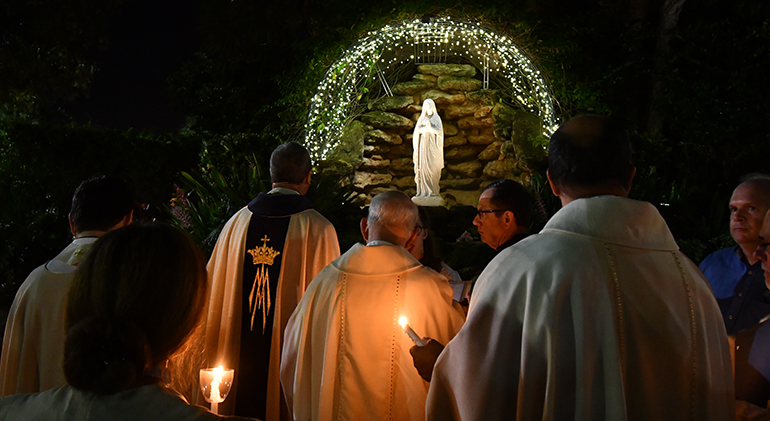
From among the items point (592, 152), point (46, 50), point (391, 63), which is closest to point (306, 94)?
point (391, 63)

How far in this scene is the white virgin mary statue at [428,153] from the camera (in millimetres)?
9711

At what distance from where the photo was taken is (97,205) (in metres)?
2.63

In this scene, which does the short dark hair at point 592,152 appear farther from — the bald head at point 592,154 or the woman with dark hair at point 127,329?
the woman with dark hair at point 127,329

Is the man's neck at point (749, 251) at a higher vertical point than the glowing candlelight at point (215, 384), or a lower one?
higher

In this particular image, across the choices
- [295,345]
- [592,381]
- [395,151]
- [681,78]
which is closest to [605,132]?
[592,381]

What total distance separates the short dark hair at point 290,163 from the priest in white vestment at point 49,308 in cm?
139

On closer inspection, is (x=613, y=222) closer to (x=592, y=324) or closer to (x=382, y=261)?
(x=592, y=324)

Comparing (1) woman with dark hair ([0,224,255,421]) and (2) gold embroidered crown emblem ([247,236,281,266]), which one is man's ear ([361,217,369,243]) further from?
(1) woman with dark hair ([0,224,255,421])

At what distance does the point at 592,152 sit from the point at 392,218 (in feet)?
3.83

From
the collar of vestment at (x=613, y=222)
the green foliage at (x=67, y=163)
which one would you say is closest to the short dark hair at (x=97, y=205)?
the collar of vestment at (x=613, y=222)

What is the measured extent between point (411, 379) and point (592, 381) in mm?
1260

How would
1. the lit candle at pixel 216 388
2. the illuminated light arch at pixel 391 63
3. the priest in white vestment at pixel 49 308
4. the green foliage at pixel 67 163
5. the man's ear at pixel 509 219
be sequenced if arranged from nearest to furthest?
the lit candle at pixel 216 388
the priest in white vestment at pixel 49 308
the man's ear at pixel 509 219
the illuminated light arch at pixel 391 63
the green foliage at pixel 67 163

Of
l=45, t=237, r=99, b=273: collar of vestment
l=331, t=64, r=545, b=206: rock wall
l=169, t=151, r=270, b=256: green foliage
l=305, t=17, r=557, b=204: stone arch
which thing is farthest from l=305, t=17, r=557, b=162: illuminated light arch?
l=45, t=237, r=99, b=273: collar of vestment

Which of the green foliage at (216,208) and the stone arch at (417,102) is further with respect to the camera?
the stone arch at (417,102)
